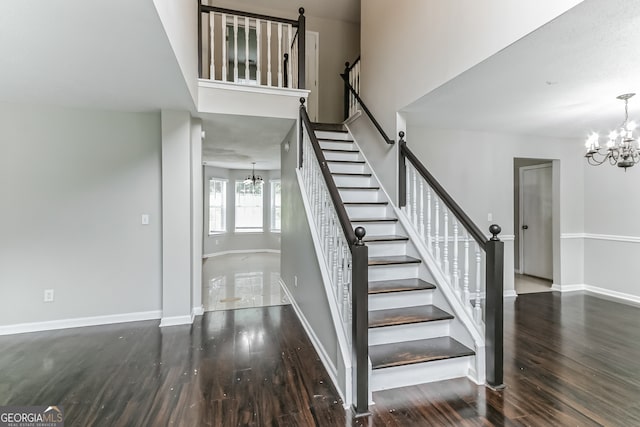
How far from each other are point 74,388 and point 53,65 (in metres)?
2.43

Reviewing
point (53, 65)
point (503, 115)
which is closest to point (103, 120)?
point (53, 65)

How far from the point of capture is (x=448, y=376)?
2.30 m

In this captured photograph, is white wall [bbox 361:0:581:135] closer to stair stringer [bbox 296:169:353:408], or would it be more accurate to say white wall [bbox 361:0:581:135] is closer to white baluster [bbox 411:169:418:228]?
white baluster [bbox 411:169:418:228]

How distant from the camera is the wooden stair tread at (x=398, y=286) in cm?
263

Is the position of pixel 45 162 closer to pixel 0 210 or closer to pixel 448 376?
pixel 0 210

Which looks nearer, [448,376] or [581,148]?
[448,376]

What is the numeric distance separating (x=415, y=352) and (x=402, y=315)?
310 mm

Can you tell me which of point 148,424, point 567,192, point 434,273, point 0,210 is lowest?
point 148,424

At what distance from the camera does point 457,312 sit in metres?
2.48

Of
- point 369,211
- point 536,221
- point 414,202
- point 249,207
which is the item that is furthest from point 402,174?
point 249,207

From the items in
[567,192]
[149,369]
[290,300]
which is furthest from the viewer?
[567,192]

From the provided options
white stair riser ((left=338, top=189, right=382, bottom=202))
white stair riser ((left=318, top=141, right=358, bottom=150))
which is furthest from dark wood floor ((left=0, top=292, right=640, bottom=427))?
white stair riser ((left=318, top=141, right=358, bottom=150))

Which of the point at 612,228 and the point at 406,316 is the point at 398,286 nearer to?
the point at 406,316

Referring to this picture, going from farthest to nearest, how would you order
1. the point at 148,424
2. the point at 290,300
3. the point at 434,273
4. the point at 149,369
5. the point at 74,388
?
the point at 290,300, the point at 434,273, the point at 149,369, the point at 74,388, the point at 148,424
